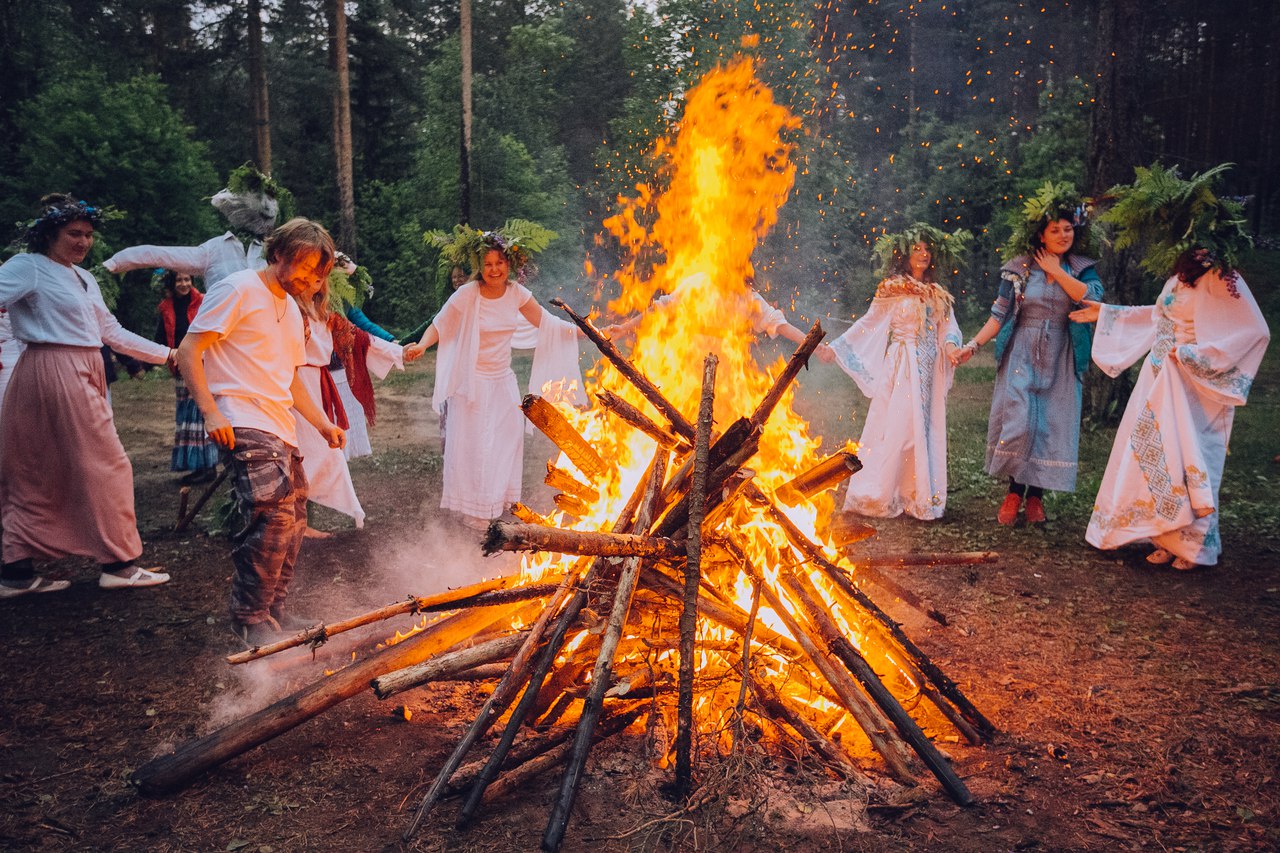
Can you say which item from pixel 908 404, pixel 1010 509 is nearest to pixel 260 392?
pixel 908 404

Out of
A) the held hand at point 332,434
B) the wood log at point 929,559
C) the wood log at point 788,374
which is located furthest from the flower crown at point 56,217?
the wood log at point 929,559

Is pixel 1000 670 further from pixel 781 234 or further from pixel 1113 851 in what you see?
pixel 781 234

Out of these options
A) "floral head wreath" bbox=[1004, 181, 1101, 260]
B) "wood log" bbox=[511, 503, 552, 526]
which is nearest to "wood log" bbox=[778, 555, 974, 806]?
"wood log" bbox=[511, 503, 552, 526]

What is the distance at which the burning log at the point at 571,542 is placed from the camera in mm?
2930

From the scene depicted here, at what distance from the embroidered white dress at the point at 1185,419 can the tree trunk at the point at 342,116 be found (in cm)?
1901

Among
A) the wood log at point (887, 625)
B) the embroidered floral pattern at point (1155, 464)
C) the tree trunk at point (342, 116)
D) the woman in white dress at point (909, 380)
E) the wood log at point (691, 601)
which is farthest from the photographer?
the tree trunk at point (342, 116)

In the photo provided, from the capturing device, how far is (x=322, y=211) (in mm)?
30703

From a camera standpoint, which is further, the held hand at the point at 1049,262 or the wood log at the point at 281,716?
the held hand at the point at 1049,262

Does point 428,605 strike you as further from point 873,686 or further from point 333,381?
point 333,381

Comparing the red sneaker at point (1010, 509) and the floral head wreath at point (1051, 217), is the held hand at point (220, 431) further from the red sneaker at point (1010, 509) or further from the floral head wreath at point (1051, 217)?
the floral head wreath at point (1051, 217)

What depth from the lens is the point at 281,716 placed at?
336 cm

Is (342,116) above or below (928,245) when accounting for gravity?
above

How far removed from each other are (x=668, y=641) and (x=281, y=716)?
1571 millimetres

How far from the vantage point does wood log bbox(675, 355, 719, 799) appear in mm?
3107
